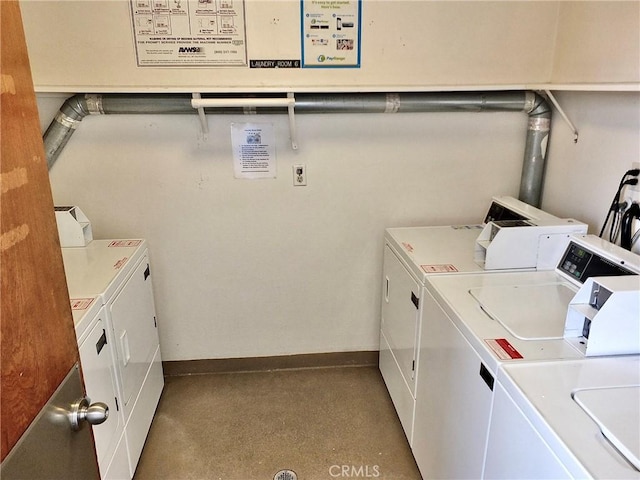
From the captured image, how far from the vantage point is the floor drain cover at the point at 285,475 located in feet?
6.46

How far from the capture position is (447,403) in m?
1.60

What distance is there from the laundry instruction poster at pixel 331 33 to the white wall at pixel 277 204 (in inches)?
11.0

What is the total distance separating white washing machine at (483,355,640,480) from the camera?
0.90 m

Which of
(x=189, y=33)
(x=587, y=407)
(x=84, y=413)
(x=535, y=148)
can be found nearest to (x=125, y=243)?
(x=189, y=33)

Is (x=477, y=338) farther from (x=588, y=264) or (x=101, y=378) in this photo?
(x=101, y=378)

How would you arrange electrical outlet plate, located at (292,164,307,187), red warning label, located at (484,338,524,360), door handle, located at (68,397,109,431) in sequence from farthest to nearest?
1. electrical outlet plate, located at (292,164,307,187)
2. red warning label, located at (484,338,524,360)
3. door handle, located at (68,397,109,431)

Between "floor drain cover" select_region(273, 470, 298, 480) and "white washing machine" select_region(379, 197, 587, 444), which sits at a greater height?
"white washing machine" select_region(379, 197, 587, 444)

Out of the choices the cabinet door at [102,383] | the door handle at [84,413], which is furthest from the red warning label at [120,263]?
the door handle at [84,413]

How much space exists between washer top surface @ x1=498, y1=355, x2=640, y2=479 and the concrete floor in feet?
3.56

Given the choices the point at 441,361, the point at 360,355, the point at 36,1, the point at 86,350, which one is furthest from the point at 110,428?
the point at 36,1

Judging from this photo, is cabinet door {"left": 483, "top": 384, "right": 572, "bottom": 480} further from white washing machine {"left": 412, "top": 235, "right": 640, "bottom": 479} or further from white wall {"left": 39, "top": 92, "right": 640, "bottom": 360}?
white wall {"left": 39, "top": 92, "right": 640, "bottom": 360}

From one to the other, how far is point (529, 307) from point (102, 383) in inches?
60.5

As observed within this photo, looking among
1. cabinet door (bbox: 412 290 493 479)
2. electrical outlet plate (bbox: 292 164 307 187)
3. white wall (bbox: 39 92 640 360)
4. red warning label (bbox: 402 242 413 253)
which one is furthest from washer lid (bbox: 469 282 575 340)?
electrical outlet plate (bbox: 292 164 307 187)

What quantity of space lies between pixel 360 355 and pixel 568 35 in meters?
2.01
